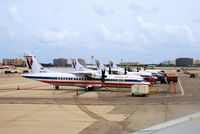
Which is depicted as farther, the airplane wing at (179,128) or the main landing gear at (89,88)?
the main landing gear at (89,88)

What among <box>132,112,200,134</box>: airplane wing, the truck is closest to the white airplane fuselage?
the truck

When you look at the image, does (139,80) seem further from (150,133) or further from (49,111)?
(150,133)

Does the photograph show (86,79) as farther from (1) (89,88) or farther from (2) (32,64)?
(2) (32,64)

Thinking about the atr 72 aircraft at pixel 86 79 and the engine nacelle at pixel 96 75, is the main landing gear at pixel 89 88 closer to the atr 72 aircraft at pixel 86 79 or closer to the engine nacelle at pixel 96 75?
the atr 72 aircraft at pixel 86 79

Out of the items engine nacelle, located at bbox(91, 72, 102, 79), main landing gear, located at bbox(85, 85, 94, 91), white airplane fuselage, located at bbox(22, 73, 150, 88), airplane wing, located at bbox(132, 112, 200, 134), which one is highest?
airplane wing, located at bbox(132, 112, 200, 134)

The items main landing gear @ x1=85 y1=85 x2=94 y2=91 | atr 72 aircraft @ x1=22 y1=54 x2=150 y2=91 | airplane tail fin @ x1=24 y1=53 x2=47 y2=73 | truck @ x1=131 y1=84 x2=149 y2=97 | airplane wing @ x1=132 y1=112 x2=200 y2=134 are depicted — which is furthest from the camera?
airplane tail fin @ x1=24 y1=53 x2=47 y2=73

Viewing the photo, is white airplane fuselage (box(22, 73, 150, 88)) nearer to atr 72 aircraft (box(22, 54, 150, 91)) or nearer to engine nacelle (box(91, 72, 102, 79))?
atr 72 aircraft (box(22, 54, 150, 91))

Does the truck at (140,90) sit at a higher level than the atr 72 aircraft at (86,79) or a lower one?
lower

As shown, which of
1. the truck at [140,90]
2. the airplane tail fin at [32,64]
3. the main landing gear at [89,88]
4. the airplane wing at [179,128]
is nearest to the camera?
the airplane wing at [179,128]

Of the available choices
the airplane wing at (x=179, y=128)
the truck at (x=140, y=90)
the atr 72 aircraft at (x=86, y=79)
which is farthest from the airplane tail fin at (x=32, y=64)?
the airplane wing at (x=179, y=128)

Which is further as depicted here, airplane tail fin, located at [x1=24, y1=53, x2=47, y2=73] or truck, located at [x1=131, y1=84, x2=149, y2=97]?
airplane tail fin, located at [x1=24, y1=53, x2=47, y2=73]

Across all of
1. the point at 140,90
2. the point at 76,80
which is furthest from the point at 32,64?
the point at 140,90

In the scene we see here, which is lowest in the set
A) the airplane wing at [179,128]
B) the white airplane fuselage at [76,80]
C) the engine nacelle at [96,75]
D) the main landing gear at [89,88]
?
the main landing gear at [89,88]

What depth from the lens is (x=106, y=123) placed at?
2097cm
